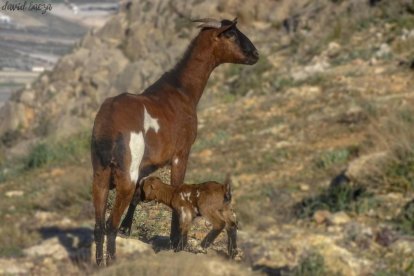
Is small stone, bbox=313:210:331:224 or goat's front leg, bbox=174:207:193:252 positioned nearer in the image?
goat's front leg, bbox=174:207:193:252

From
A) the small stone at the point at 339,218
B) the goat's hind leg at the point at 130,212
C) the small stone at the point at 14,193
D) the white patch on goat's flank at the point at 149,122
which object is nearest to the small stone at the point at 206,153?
the small stone at the point at 14,193

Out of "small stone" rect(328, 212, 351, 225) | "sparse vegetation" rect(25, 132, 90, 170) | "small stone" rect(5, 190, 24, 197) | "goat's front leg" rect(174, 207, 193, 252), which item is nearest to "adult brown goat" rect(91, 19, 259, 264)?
"goat's front leg" rect(174, 207, 193, 252)

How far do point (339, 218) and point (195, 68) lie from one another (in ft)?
18.6

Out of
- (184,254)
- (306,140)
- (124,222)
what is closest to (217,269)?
(184,254)

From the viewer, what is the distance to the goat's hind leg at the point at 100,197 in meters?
7.47

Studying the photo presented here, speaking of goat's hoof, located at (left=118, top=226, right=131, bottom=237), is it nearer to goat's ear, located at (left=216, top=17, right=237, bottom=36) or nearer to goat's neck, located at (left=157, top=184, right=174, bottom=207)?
goat's neck, located at (left=157, top=184, right=174, bottom=207)

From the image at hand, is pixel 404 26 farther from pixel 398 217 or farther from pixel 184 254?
pixel 184 254

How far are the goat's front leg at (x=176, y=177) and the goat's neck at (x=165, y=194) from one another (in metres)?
0.21

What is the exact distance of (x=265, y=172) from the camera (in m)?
17.1

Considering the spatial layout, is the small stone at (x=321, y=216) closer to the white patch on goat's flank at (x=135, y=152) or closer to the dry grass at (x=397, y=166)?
the dry grass at (x=397, y=166)

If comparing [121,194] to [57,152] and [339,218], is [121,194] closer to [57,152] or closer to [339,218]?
[339,218]

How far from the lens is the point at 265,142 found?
1878 cm

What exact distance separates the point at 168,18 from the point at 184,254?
2422 centimetres

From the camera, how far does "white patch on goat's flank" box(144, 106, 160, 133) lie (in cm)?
761
